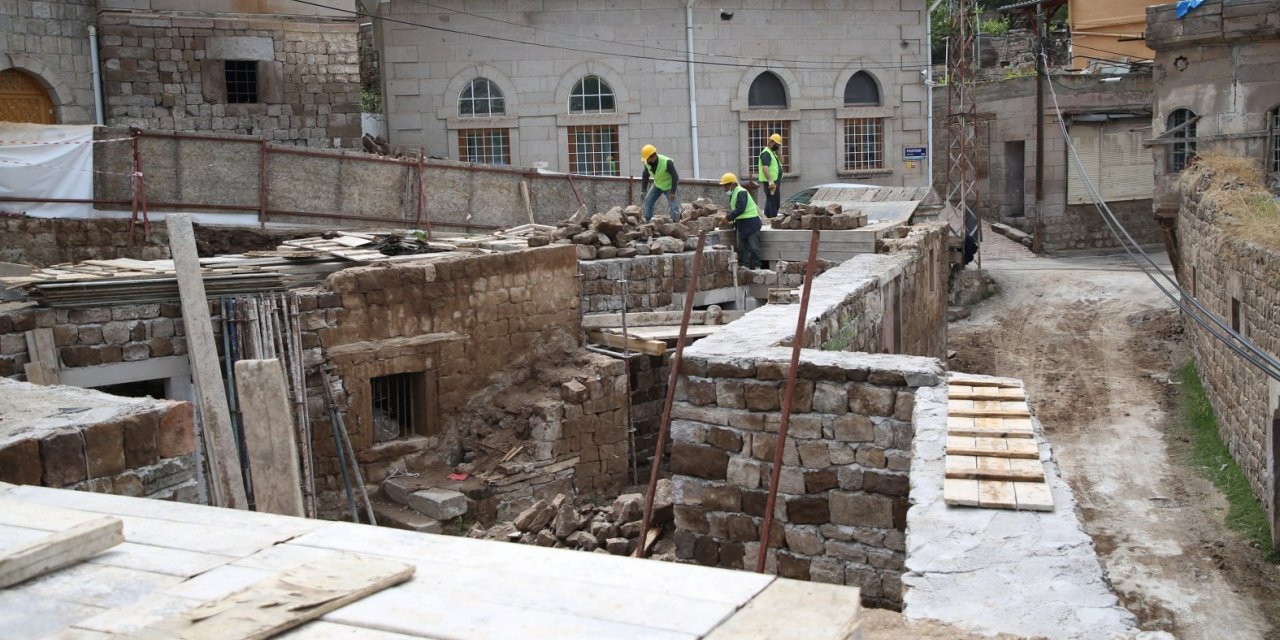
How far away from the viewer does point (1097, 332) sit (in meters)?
21.0

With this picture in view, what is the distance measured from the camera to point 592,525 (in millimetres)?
9273

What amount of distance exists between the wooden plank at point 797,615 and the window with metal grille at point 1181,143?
20.6 metres

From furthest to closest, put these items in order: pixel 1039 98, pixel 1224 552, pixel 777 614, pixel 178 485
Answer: pixel 1039 98
pixel 1224 552
pixel 178 485
pixel 777 614

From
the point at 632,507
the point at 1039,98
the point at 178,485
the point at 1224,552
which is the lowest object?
the point at 1224,552

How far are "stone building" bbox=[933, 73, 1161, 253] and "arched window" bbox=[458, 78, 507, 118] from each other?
40.3 ft

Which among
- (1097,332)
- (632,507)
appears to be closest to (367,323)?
(632,507)

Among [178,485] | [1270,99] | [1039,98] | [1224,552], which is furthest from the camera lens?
[1039,98]

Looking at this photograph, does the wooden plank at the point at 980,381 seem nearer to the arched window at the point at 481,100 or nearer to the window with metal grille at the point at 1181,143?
the window with metal grille at the point at 1181,143

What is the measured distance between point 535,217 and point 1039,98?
14.3m

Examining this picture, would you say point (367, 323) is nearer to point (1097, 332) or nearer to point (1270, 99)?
point (1097, 332)

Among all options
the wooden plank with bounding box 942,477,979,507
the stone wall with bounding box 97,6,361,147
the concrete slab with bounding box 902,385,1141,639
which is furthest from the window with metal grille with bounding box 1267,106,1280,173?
the wooden plank with bounding box 942,477,979,507

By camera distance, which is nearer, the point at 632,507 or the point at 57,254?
the point at 632,507

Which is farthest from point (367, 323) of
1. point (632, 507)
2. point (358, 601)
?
point (358, 601)

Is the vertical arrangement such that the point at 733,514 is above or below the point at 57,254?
below
